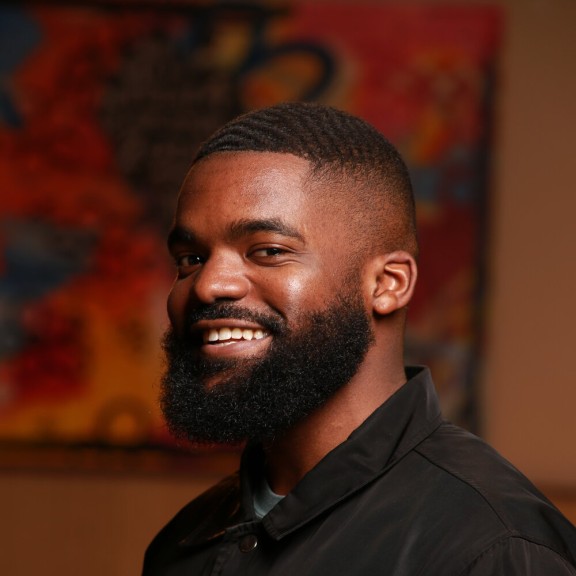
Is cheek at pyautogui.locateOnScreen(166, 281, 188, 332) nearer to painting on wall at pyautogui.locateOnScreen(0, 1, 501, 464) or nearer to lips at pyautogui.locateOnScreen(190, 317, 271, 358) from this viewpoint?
lips at pyautogui.locateOnScreen(190, 317, 271, 358)

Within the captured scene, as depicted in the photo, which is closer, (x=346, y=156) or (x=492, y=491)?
(x=492, y=491)

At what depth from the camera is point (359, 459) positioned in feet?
4.74

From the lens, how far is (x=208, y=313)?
4.93 feet

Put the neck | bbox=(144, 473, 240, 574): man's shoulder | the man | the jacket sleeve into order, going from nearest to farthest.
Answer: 1. the jacket sleeve
2. the man
3. the neck
4. bbox=(144, 473, 240, 574): man's shoulder

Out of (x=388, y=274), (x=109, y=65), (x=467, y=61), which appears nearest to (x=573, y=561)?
(x=388, y=274)

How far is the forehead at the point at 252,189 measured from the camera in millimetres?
1498

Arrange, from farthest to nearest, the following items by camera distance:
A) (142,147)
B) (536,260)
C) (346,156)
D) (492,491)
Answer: (142,147) < (536,260) < (346,156) < (492,491)

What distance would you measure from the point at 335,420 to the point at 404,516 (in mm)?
232

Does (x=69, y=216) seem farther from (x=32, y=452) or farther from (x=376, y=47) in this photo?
(x=376, y=47)

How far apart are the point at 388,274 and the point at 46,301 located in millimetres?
2260

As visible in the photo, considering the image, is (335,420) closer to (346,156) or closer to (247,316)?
(247,316)

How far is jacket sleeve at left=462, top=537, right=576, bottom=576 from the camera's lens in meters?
1.19

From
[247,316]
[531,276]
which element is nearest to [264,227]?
[247,316]

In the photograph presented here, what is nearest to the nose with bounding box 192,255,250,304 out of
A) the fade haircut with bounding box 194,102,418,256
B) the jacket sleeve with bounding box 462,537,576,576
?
the fade haircut with bounding box 194,102,418,256
